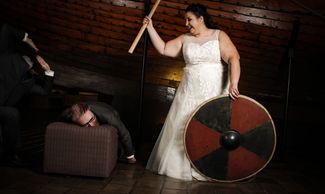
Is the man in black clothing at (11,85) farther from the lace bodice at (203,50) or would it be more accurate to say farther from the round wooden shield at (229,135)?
the round wooden shield at (229,135)

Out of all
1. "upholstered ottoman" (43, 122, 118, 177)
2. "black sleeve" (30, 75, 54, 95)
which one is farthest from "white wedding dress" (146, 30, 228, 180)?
"black sleeve" (30, 75, 54, 95)

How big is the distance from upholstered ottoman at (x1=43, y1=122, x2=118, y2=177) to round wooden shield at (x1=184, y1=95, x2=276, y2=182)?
664mm

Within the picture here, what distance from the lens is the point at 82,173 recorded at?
8.55ft

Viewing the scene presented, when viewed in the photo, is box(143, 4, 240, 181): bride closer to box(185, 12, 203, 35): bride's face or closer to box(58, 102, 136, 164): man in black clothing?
box(185, 12, 203, 35): bride's face

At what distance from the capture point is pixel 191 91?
2.99 m

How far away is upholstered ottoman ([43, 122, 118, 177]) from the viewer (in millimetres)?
2568

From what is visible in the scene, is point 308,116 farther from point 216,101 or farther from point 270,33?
point 216,101

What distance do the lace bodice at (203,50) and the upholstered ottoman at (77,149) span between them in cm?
99

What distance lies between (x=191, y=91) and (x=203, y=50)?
0.38 meters

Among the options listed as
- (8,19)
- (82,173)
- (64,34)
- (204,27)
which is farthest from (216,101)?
(8,19)

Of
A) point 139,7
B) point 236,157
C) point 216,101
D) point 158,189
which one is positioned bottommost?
point 158,189

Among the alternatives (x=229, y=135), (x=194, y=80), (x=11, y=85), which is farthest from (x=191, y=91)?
(x=11, y=85)

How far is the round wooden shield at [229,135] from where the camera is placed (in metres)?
2.64

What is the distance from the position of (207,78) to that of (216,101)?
0.34 metres
